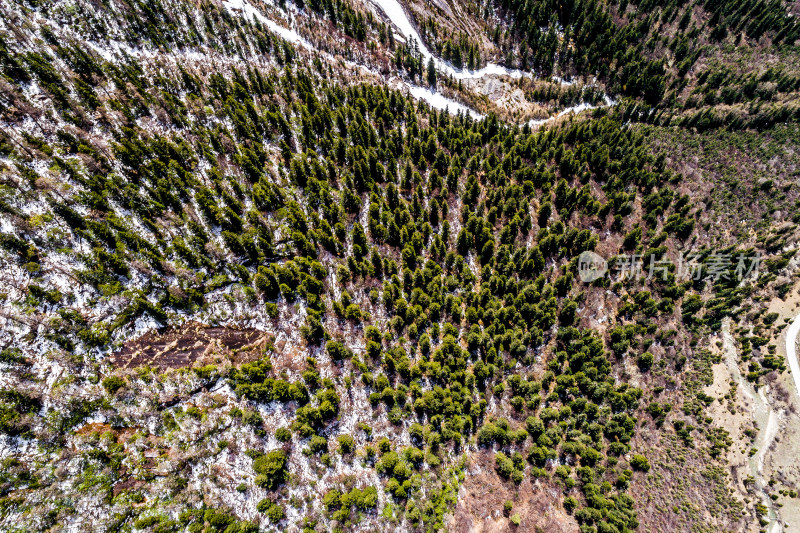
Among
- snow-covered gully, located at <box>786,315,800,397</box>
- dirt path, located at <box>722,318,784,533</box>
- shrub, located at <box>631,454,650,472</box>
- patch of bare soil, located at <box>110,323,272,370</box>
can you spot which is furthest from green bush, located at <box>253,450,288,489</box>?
snow-covered gully, located at <box>786,315,800,397</box>

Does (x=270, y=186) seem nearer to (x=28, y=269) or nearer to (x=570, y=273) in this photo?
(x=28, y=269)

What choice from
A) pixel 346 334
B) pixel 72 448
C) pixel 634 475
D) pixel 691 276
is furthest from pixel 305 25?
pixel 634 475

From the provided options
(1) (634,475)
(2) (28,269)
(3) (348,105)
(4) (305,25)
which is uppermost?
(4) (305,25)

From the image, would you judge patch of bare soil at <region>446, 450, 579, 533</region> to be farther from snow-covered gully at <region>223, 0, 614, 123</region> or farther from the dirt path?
snow-covered gully at <region>223, 0, 614, 123</region>

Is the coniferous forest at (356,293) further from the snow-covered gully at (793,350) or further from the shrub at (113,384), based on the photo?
the snow-covered gully at (793,350)

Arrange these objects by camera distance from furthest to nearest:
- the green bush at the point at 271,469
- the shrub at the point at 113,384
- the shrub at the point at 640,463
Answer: the shrub at the point at 640,463
the green bush at the point at 271,469
the shrub at the point at 113,384

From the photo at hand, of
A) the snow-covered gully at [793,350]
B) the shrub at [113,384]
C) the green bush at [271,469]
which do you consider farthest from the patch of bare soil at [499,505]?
the snow-covered gully at [793,350]
